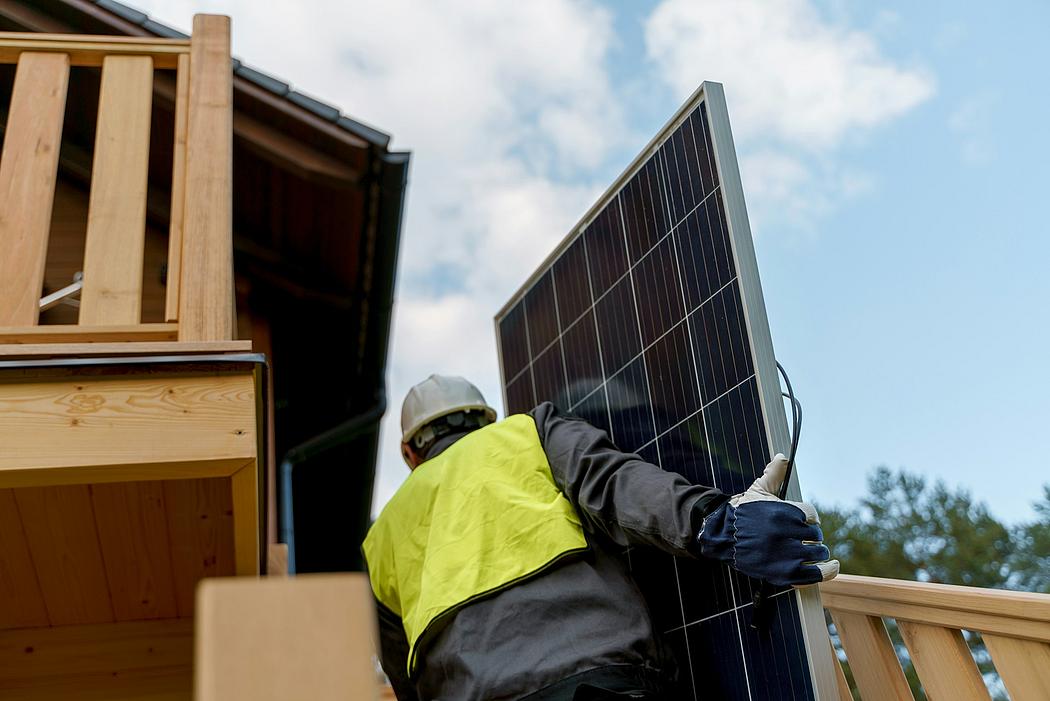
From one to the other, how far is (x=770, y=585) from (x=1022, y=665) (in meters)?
0.55

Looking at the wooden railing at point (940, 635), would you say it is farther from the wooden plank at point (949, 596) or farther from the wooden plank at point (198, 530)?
the wooden plank at point (198, 530)

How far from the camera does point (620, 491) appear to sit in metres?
2.78

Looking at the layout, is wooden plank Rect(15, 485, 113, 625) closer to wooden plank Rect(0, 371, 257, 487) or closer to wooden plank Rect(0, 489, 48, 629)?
wooden plank Rect(0, 489, 48, 629)

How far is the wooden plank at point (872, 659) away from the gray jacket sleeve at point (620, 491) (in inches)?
20.1

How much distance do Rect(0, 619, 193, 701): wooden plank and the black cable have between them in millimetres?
2343

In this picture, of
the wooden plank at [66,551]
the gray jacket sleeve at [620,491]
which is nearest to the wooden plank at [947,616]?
the gray jacket sleeve at [620,491]

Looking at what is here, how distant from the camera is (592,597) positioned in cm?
278

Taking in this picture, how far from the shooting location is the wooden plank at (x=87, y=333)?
2.72 metres

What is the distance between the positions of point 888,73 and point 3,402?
24985mm

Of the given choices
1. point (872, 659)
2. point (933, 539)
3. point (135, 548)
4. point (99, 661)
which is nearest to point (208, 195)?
point (135, 548)

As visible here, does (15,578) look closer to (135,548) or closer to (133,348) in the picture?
(135,548)

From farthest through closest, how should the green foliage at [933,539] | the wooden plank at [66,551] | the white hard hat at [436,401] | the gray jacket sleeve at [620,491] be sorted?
the green foliage at [933,539], the white hard hat at [436,401], the wooden plank at [66,551], the gray jacket sleeve at [620,491]

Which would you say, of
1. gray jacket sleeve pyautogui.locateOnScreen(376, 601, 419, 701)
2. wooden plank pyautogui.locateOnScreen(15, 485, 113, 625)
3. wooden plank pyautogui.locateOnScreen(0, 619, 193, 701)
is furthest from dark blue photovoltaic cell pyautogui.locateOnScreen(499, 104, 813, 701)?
wooden plank pyautogui.locateOnScreen(0, 619, 193, 701)

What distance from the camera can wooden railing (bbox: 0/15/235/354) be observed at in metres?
2.80
